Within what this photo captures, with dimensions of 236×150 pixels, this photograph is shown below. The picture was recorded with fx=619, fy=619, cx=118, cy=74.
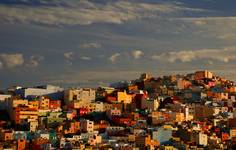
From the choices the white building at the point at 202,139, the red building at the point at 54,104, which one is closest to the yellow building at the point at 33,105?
the red building at the point at 54,104

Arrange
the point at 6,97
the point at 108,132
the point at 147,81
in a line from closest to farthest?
the point at 108,132 < the point at 6,97 < the point at 147,81

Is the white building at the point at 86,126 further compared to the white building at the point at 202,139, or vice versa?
the white building at the point at 86,126

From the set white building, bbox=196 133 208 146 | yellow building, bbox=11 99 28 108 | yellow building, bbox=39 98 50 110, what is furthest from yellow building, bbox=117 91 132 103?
white building, bbox=196 133 208 146

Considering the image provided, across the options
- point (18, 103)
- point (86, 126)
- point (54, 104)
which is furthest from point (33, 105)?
point (86, 126)

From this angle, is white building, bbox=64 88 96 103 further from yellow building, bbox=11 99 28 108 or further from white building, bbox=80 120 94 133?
white building, bbox=80 120 94 133

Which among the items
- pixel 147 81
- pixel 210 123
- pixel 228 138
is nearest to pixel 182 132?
pixel 228 138

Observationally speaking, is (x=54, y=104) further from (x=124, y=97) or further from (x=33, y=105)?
(x=124, y=97)

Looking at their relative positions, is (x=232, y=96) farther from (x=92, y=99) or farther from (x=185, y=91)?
(x=92, y=99)

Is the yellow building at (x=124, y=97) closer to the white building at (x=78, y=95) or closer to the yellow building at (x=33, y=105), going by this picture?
the white building at (x=78, y=95)
